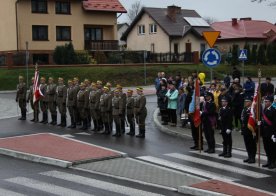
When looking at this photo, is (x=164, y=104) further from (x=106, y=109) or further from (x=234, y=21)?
(x=234, y=21)

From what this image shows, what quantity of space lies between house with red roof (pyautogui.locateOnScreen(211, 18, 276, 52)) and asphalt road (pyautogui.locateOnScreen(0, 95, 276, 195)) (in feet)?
199

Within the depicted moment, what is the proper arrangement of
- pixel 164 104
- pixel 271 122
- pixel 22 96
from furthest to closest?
pixel 22 96
pixel 164 104
pixel 271 122

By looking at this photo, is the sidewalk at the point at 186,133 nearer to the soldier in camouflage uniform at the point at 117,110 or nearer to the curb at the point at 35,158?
the soldier in camouflage uniform at the point at 117,110

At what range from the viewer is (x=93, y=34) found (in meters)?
55.6

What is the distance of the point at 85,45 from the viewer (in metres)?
54.2

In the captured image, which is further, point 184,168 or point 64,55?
point 64,55

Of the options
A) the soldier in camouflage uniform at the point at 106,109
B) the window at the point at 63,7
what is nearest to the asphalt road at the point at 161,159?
the soldier in camouflage uniform at the point at 106,109

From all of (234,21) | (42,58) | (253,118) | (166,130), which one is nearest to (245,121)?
(253,118)

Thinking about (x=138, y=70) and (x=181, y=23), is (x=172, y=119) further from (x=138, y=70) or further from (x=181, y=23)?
(x=181, y=23)

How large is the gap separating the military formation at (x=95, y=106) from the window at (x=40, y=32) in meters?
28.3

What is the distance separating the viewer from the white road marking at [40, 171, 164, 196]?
433 inches

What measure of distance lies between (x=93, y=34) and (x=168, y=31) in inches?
455

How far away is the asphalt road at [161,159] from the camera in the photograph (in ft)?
41.2

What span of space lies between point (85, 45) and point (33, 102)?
31.8 m
